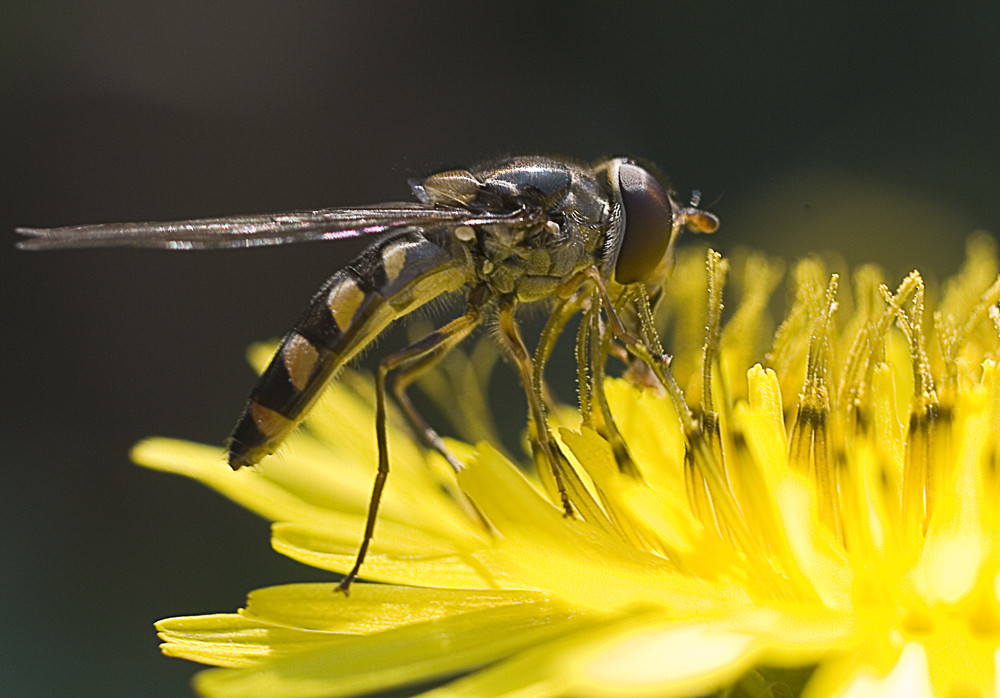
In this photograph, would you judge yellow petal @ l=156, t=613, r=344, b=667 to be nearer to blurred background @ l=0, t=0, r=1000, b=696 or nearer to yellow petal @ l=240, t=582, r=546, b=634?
yellow petal @ l=240, t=582, r=546, b=634

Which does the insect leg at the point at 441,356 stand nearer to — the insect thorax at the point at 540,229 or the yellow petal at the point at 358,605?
the insect thorax at the point at 540,229

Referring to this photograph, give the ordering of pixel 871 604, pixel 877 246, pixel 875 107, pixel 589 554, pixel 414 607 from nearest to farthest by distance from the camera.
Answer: pixel 871 604
pixel 589 554
pixel 414 607
pixel 877 246
pixel 875 107

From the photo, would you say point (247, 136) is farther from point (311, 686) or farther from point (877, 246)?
point (311, 686)

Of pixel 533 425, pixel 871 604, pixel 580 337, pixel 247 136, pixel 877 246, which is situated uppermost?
pixel 247 136

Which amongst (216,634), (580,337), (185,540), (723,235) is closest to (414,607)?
(216,634)

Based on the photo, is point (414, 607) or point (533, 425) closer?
point (414, 607)

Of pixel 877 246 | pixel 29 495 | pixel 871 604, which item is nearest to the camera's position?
pixel 871 604

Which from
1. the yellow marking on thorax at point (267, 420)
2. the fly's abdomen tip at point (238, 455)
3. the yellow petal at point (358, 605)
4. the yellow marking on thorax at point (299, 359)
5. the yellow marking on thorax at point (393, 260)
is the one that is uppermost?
the yellow marking on thorax at point (393, 260)

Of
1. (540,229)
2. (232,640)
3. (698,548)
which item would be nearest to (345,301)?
(540,229)

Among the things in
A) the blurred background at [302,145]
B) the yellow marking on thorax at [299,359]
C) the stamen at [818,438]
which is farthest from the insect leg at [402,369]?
the blurred background at [302,145]

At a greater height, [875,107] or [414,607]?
[875,107]
